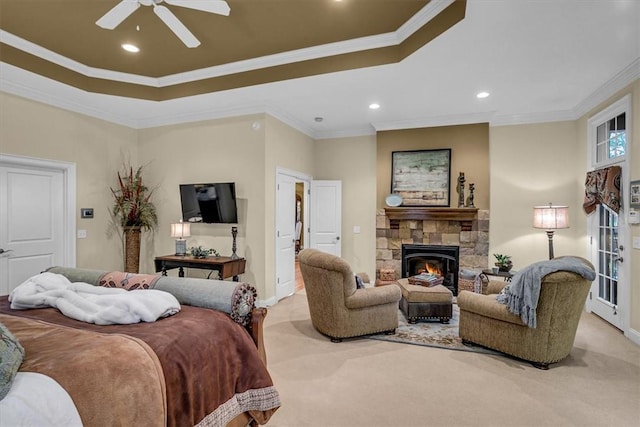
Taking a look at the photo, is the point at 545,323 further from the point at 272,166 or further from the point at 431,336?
the point at 272,166

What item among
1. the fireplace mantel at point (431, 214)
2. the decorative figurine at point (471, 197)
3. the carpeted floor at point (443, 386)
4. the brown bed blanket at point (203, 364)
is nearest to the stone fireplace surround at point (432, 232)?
the fireplace mantel at point (431, 214)

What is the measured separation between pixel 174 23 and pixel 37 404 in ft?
8.56

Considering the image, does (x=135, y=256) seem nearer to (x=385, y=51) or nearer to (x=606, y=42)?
(x=385, y=51)

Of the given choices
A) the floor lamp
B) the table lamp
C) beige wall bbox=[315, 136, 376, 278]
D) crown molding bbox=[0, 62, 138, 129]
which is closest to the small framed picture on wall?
the floor lamp

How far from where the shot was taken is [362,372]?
2.71 metres

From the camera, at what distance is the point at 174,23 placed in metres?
2.58

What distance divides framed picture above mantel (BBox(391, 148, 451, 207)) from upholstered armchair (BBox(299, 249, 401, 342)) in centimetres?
234

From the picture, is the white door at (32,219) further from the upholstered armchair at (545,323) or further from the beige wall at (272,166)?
the upholstered armchair at (545,323)

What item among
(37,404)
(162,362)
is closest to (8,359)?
(37,404)

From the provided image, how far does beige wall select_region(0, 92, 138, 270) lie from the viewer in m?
3.84

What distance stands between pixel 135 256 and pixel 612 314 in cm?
633

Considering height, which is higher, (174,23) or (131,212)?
(174,23)

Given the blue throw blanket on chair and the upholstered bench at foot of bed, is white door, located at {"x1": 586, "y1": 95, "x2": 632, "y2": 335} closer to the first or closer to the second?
the blue throw blanket on chair

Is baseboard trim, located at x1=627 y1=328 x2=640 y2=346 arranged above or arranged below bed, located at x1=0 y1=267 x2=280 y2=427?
below
